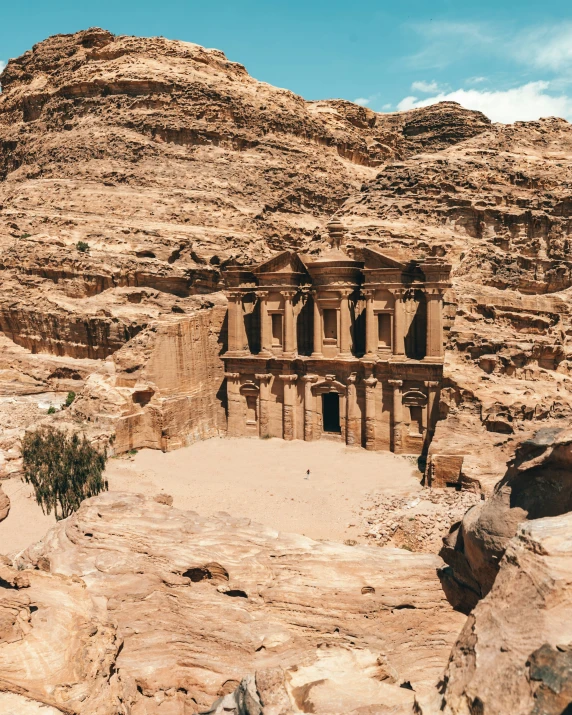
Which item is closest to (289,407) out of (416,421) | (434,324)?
(416,421)

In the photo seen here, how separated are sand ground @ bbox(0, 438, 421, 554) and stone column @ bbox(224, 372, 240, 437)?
2.68 ft

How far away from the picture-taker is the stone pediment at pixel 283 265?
100ft

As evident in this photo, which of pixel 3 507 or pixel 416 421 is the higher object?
pixel 3 507

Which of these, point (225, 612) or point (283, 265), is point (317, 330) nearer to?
point (283, 265)

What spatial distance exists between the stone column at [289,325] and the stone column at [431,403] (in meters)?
6.83

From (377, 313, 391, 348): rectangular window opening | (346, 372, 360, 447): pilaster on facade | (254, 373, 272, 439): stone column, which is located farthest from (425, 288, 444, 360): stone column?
(254, 373, 272, 439): stone column

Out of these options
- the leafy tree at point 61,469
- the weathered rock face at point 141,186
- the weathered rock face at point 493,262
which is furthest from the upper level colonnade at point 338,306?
the leafy tree at point 61,469

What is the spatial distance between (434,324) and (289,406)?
26.3 feet

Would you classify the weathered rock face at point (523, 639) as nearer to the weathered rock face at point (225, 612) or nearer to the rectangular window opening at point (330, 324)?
the weathered rock face at point (225, 612)

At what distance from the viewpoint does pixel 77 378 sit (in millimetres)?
31172

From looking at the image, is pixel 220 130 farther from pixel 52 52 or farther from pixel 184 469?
pixel 184 469

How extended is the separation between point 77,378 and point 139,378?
191 inches

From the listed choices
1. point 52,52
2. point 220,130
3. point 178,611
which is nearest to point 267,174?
point 220,130

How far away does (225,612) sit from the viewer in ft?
30.6
